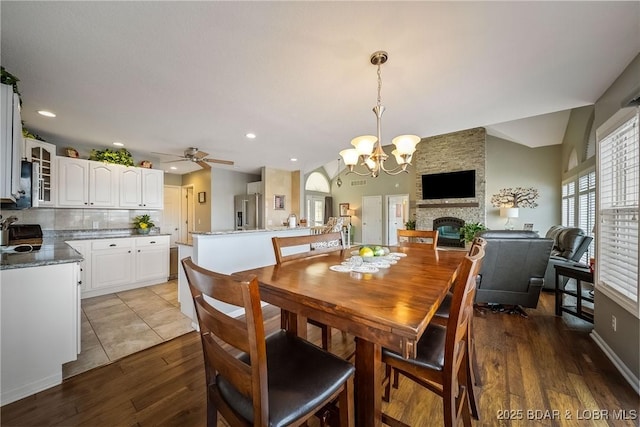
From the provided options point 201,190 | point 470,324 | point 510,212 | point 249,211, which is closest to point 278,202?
point 249,211

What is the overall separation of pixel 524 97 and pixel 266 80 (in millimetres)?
2447

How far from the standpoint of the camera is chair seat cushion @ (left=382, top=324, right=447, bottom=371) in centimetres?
106

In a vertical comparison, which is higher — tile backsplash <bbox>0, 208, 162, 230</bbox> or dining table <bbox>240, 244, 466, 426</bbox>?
tile backsplash <bbox>0, 208, 162, 230</bbox>

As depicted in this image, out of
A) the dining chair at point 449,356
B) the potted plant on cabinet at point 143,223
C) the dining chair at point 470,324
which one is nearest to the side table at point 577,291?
the dining chair at point 470,324

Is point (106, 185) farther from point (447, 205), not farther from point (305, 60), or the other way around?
point (447, 205)

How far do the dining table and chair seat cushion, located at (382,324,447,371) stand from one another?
0.10 m

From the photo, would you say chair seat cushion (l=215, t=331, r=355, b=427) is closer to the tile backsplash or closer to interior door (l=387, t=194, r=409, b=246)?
the tile backsplash

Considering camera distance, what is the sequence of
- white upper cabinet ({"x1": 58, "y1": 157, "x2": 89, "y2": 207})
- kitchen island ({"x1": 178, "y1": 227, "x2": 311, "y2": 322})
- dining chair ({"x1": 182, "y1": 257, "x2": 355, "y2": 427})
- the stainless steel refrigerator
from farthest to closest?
the stainless steel refrigerator < white upper cabinet ({"x1": 58, "y1": 157, "x2": 89, "y2": 207}) < kitchen island ({"x1": 178, "y1": 227, "x2": 311, "y2": 322}) < dining chair ({"x1": 182, "y1": 257, "x2": 355, "y2": 427})

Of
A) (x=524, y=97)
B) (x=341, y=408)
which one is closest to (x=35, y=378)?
(x=341, y=408)

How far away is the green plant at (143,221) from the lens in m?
4.04

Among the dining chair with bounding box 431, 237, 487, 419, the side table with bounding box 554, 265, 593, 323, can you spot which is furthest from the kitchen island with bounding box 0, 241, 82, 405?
the side table with bounding box 554, 265, 593, 323

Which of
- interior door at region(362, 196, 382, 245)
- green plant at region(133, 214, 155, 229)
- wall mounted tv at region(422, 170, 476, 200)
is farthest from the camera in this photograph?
interior door at region(362, 196, 382, 245)

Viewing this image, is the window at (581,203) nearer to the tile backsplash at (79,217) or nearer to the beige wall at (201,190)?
the beige wall at (201,190)

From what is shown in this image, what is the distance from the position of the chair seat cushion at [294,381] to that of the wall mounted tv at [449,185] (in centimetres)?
700
